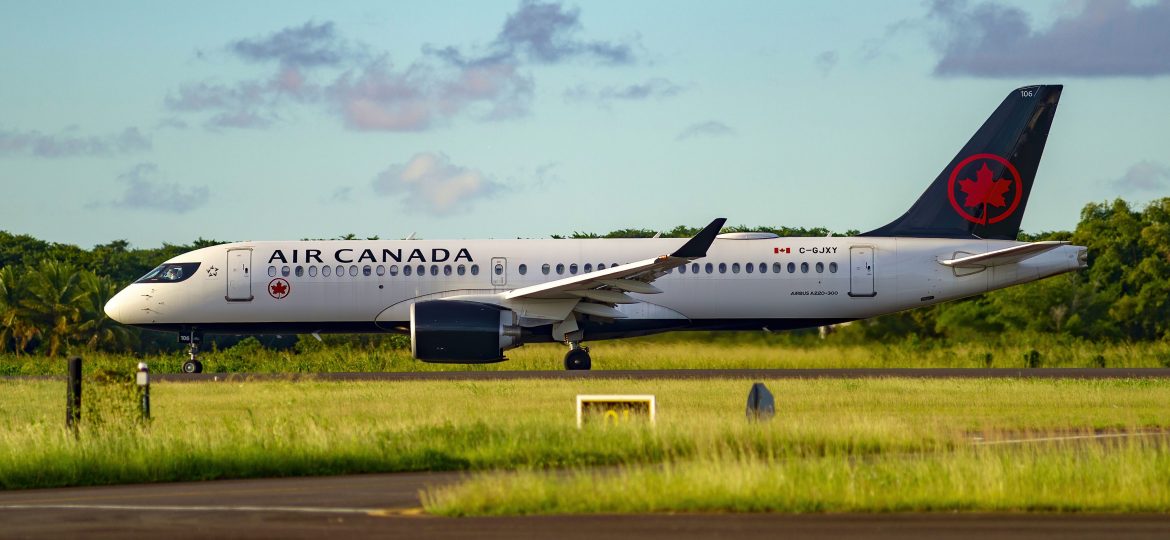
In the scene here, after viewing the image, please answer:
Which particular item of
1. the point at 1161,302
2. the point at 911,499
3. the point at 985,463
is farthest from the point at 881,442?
the point at 1161,302

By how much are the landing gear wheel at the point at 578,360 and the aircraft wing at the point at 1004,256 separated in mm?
7978

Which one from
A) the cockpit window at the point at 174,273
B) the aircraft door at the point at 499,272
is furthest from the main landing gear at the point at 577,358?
the cockpit window at the point at 174,273

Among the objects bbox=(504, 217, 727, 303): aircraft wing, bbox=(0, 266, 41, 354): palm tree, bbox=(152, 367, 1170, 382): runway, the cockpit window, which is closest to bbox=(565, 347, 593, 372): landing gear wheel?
bbox=(152, 367, 1170, 382): runway

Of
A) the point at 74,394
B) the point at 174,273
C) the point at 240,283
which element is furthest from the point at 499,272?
the point at 74,394

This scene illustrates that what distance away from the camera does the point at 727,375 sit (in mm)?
29484

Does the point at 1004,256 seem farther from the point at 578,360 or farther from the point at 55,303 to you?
the point at 55,303

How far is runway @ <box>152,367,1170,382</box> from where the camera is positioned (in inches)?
1133

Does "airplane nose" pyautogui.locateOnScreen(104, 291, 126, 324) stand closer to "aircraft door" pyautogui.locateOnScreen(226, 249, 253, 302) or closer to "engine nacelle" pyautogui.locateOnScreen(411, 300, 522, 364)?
"aircraft door" pyautogui.locateOnScreen(226, 249, 253, 302)

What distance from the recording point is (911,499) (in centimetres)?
1155

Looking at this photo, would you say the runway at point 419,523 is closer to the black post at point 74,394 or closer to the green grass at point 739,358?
the black post at point 74,394

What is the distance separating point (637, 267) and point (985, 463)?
17.4 metres

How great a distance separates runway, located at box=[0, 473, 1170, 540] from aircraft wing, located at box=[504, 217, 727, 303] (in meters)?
17.0

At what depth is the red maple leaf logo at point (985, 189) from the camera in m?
32.9

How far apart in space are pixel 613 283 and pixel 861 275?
5.72m
